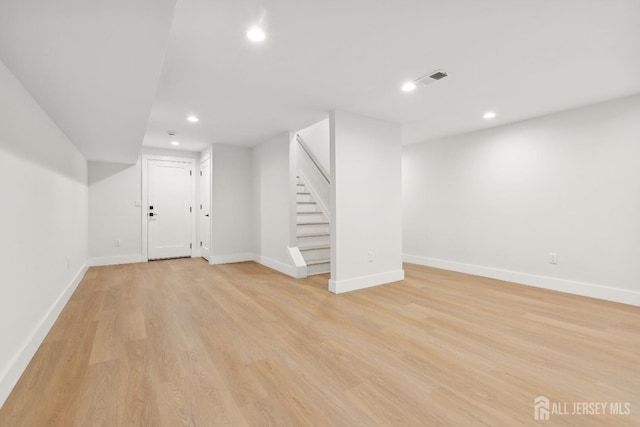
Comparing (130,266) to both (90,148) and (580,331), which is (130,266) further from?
(580,331)

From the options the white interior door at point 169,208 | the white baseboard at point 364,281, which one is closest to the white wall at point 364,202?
the white baseboard at point 364,281

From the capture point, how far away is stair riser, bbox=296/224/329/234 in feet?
15.2

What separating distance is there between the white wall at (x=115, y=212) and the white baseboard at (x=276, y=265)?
2.40 meters

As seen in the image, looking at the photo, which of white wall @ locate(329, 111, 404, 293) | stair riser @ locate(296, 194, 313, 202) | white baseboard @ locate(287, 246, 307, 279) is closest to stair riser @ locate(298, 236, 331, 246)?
white baseboard @ locate(287, 246, 307, 279)

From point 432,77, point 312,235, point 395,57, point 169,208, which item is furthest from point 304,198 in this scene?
point 395,57

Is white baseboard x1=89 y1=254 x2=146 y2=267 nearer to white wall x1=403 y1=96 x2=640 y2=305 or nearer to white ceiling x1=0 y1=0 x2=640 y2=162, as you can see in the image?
white ceiling x1=0 y1=0 x2=640 y2=162

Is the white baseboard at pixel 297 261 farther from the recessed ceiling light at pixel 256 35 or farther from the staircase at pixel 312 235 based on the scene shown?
the recessed ceiling light at pixel 256 35

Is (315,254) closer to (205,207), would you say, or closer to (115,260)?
(205,207)

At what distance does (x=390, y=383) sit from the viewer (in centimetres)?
164

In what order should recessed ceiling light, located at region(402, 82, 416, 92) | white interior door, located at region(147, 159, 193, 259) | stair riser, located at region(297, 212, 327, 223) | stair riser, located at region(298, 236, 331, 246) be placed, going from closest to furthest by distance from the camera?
1. recessed ceiling light, located at region(402, 82, 416, 92)
2. stair riser, located at region(298, 236, 331, 246)
3. stair riser, located at region(297, 212, 327, 223)
4. white interior door, located at region(147, 159, 193, 259)

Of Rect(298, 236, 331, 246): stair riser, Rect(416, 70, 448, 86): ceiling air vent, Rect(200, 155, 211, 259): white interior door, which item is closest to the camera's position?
Rect(416, 70, 448, 86): ceiling air vent

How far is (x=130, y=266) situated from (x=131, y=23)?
4.92 meters

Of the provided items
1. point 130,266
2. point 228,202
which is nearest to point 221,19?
point 228,202

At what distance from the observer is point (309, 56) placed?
2.17 m
